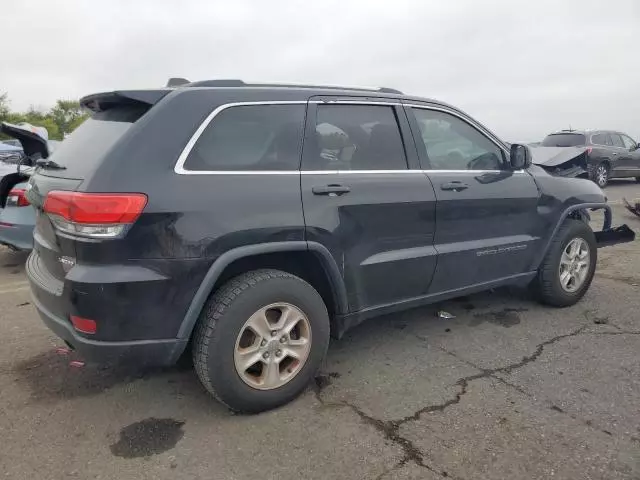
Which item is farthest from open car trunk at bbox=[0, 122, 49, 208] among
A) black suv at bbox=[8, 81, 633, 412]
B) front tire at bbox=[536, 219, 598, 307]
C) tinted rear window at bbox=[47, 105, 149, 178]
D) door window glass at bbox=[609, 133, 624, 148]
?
door window glass at bbox=[609, 133, 624, 148]

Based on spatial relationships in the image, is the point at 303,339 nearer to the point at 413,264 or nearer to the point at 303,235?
the point at 303,235

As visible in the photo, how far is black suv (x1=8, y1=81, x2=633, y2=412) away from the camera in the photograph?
8.29 ft

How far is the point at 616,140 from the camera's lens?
1552cm

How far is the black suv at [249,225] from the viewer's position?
2525 mm

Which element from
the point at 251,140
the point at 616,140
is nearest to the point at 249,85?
the point at 251,140

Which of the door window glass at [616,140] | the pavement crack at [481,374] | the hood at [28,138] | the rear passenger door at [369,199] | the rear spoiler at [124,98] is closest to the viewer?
the rear spoiler at [124,98]

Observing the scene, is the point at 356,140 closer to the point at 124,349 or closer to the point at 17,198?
the point at 124,349

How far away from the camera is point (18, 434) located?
9.02 feet

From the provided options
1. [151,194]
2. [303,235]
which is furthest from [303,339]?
[151,194]

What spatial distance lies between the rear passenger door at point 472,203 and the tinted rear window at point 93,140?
73.3 inches

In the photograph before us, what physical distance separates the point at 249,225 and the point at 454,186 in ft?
5.35

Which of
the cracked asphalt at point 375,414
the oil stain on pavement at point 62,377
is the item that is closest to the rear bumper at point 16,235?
the cracked asphalt at point 375,414

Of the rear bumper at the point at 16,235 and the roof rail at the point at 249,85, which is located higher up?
the roof rail at the point at 249,85

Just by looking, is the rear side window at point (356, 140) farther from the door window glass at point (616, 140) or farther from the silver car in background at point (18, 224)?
the door window glass at point (616, 140)
